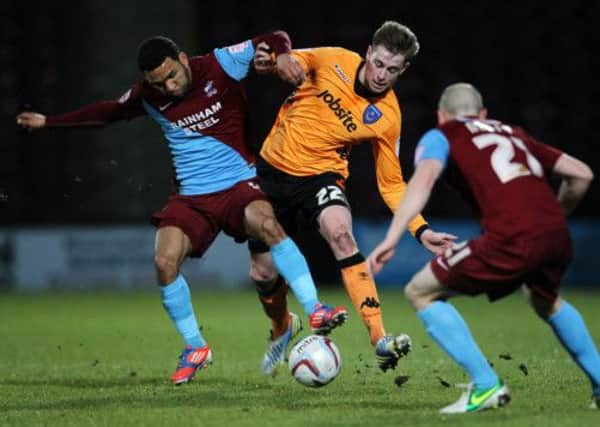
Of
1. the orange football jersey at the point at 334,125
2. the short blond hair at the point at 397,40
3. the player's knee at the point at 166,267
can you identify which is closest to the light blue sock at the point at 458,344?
the orange football jersey at the point at 334,125

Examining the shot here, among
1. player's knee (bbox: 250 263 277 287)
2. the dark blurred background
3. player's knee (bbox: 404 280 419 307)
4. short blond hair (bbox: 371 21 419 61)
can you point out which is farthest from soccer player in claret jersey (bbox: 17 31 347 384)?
the dark blurred background

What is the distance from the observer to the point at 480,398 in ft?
19.2

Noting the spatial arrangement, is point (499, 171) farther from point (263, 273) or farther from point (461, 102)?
point (263, 273)

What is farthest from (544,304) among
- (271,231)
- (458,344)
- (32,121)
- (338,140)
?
(32,121)

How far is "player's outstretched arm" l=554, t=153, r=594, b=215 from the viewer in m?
5.93

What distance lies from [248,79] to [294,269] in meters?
10.4

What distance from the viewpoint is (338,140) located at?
309 inches

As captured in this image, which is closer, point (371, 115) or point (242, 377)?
point (371, 115)

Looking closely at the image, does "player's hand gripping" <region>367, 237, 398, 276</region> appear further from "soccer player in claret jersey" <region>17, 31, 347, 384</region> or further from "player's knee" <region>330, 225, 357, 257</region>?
"soccer player in claret jersey" <region>17, 31, 347, 384</region>

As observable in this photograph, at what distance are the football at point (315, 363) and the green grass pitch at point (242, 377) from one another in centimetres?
14

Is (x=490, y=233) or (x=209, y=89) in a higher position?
(x=490, y=233)

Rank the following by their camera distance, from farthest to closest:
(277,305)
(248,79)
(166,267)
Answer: (248,79)
(277,305)
(166,267)

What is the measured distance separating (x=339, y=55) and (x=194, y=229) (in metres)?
1.49

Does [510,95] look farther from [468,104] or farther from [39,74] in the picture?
[468,104]
